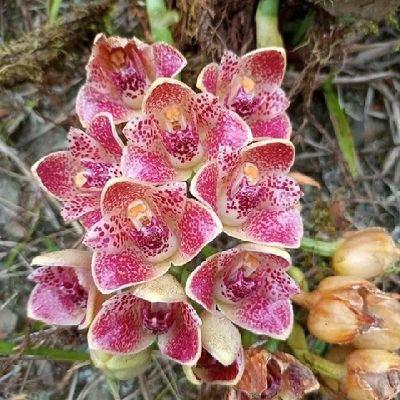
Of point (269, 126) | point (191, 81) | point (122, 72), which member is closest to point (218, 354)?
point (269, 126)

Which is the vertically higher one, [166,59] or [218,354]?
[166,59]

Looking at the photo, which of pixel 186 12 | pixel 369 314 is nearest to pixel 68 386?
pixel 369 314

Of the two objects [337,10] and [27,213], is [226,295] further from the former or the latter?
[337,10]

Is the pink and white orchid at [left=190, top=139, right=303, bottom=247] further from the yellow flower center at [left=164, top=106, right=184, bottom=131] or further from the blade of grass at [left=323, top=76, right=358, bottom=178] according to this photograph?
the blade of grass at [left=323, top=76, right=358, bottom=178]

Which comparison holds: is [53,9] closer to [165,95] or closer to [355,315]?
[165,95]

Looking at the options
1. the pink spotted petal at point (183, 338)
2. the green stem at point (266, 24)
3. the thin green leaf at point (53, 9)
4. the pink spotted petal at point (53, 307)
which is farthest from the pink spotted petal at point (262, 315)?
the thin green leaf at point (53, 9)
